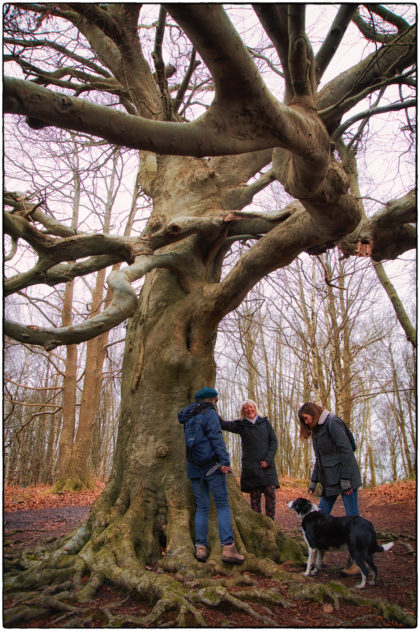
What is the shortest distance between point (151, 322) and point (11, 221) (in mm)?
1939

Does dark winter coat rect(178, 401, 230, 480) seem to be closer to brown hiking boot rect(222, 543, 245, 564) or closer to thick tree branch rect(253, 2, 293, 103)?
brown hiking boot rect(222, 543, 245, 564)

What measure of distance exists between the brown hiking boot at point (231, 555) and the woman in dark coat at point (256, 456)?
1092mm

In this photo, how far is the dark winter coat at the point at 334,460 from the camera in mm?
4191

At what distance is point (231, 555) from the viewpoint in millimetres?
3836

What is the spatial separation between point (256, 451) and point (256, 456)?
6 centimetres

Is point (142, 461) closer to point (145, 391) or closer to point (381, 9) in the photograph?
point (145, 391)

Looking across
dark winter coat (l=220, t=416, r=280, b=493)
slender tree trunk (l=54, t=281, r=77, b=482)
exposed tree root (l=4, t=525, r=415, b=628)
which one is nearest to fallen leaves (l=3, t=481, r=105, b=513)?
slender tree trunk (l=54, t=281, r=77, b=482)

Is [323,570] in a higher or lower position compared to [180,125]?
lower

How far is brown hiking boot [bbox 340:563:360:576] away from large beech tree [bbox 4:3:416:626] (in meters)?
0.60

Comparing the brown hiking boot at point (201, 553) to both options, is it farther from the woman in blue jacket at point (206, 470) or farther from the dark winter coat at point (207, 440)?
the dark winter coat at point (207, 440)

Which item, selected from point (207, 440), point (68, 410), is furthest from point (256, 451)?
point (68, 410)

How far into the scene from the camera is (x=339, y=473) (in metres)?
4.25

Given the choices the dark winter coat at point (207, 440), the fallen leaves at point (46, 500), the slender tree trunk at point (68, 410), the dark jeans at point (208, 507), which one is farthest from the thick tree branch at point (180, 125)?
the slender tree trunk at point (68, 410)

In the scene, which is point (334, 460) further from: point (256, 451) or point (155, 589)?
point (155, 589)
